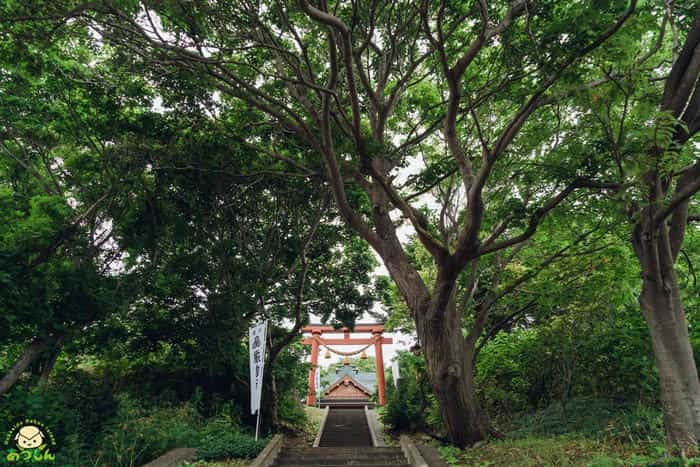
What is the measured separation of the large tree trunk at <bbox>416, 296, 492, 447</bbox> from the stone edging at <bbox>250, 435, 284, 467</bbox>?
101 inches

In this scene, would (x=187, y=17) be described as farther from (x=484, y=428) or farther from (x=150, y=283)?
(x=484, y=428)

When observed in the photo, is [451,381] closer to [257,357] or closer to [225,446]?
[225,446]

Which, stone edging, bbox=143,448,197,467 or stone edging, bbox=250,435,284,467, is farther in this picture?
stone edging, bbox=250,435,284,467

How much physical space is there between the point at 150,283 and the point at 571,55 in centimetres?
794

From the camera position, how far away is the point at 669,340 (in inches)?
163

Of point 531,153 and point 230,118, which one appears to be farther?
point 230,118

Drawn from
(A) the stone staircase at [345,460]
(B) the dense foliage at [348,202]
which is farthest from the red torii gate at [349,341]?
(A) the stone staircase at [345,460]

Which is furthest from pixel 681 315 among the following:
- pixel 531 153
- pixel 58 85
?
pixel 58 85

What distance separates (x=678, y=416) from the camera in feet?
12.9

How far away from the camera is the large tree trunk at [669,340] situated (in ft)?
12.8

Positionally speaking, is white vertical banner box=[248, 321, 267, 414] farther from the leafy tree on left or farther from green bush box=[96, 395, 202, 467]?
the leafy tree on left

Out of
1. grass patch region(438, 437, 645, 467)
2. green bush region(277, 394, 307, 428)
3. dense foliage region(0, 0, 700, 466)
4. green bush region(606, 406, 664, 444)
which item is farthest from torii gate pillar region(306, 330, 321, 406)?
green bush region(606, 406, 664, 444)

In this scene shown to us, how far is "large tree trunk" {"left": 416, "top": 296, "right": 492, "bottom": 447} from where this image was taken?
5.32 meters

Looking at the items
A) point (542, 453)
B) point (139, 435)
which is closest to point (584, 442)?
point (542, 453)
